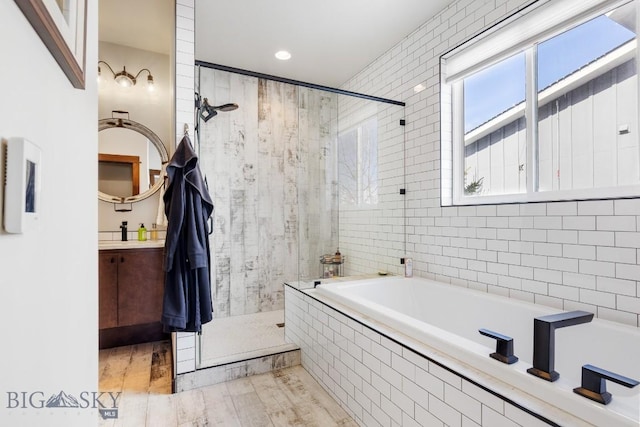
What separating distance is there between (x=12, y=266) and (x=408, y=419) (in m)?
1.60

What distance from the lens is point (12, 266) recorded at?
44 cm

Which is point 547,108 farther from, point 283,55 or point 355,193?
point 283,55

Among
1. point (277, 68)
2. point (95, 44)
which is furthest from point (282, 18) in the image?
point (95, 44)

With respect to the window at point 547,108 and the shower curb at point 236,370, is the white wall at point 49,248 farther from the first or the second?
the window at point 547,108

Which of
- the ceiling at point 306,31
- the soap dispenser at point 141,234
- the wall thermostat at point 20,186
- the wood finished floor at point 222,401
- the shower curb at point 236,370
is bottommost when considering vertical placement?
the wood finished floor at point 222,401

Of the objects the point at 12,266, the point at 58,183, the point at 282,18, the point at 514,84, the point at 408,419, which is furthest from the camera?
the point at 282,18

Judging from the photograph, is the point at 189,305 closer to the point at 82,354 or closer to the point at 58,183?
the point at 82,354

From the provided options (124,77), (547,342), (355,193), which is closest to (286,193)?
(355,193)

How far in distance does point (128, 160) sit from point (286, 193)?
1.63m

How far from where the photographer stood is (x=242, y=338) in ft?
9.45

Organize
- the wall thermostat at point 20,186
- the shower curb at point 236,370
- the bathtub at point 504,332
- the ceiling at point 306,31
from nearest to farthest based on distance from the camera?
the wall thermostat at point 20,186, the bathtub at point 504,332, the shower curb at point 236,370, the ceiling at point 306,31

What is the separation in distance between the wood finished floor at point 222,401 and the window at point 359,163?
1.66 m

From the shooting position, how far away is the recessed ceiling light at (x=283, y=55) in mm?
3324

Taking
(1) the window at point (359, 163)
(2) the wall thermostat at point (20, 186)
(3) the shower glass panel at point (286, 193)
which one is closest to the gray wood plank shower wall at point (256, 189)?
(3) the shower glass panel at point (286, 193)
